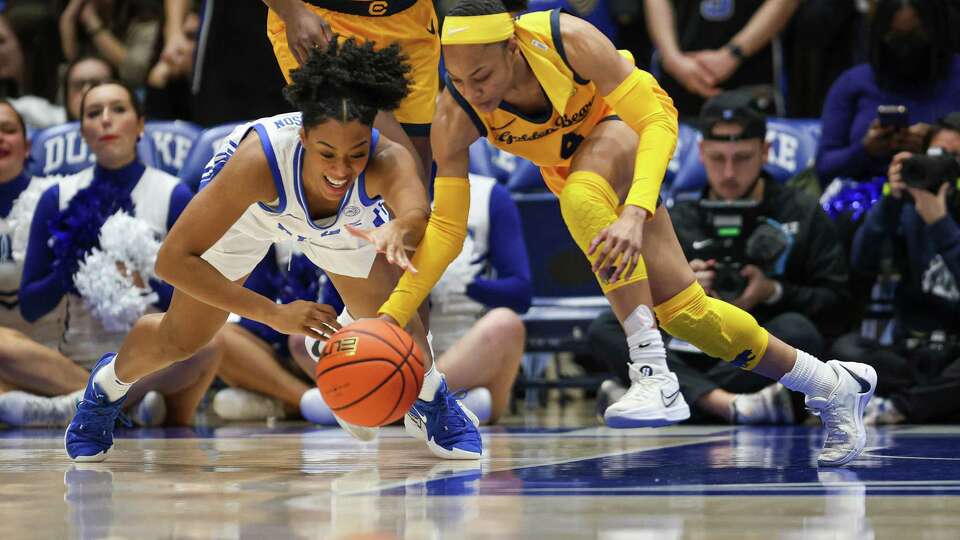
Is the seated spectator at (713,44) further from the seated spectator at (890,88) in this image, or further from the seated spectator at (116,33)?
the seated spectator at (116,33)

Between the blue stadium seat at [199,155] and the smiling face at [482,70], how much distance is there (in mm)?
3169

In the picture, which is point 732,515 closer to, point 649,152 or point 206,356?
point 649,152

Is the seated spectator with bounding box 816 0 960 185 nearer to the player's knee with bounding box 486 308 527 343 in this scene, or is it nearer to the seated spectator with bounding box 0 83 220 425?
the player's knee with bounding box 486 308 527 343

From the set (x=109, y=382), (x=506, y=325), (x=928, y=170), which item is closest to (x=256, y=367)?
(x=506, y=325)

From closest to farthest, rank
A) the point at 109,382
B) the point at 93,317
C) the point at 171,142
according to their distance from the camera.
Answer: the point at 109,382 < the point at 93,317 < the point at 171,142

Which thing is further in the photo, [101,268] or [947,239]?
[101,268]

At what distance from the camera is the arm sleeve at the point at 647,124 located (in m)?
3.94

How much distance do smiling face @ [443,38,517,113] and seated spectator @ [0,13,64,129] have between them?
4.86 m

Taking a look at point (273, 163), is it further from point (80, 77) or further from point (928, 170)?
point (80, 77)

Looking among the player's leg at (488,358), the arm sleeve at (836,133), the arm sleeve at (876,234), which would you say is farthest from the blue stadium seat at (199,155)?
the arm sleeve at (876,234)

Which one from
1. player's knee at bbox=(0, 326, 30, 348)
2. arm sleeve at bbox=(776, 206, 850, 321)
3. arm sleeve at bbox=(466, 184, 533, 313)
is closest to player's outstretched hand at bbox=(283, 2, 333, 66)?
arm sleeve at bbox=(466, 184, 533, 313)

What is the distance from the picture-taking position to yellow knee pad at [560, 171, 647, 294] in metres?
3.90

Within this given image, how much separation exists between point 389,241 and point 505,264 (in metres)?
2.60

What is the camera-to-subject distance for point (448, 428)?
4.20m
